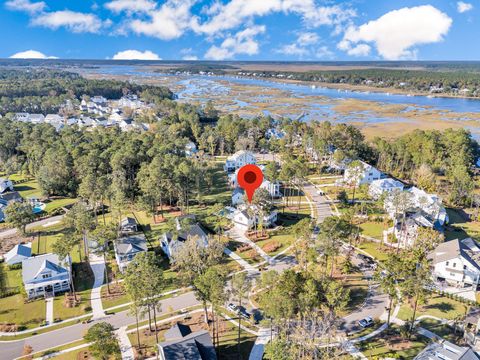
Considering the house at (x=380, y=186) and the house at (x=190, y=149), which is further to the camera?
the house at (x=190, y=149)

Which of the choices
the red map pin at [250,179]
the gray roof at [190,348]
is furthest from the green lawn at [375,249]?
the gray roof at [190,348]

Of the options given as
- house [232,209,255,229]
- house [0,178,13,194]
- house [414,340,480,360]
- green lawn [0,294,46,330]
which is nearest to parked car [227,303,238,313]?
house [414,340,480,360]

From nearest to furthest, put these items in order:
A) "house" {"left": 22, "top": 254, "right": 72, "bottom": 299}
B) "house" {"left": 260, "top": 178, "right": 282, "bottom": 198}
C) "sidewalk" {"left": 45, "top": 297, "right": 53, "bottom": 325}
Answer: "sidewalk" {"left": 45, "top": 297, "right": 53, "bottom": 325}, "house" {"left": 22, "top": 254, "right": 72, "bottom": 299}, "house" {"left": 260, "top": 178, "right": 282, "bottom": 198}

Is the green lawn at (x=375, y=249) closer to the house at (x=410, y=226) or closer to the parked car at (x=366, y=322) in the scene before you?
the house at (x=410, y=226)

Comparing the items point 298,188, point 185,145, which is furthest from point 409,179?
point 185,145

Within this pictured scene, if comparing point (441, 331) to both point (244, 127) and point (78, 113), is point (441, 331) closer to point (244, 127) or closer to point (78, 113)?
point (244, 127)

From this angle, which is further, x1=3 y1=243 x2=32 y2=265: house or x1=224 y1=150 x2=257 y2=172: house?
x1=224 y1=150 x2=257 y2=172: house

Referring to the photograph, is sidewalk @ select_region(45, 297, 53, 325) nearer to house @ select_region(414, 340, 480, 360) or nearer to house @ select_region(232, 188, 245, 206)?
house @ select_region(232, 188, 245, 206)
